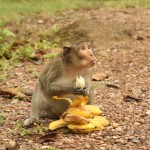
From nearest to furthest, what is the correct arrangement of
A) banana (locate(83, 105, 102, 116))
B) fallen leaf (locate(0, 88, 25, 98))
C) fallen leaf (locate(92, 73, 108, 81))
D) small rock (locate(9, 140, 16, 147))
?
small rock (locate(9, 140, 16, 147)) → banana (locate(83, 105, 102, 116)) → fallen leaf (locate(0, 88, 25, 98)) → fallen leaf (locate(92, 73, 108, 81))

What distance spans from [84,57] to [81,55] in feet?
0.15

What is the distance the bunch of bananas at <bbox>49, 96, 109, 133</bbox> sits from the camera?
555 centimetres

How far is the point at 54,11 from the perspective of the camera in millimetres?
13945

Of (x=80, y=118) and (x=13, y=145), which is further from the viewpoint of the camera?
(x=80, y=118)

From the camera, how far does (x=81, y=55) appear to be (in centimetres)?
539

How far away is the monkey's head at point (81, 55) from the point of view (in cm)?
532

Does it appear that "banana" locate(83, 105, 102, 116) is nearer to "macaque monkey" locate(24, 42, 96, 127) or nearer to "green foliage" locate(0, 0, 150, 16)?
"macaque monkey" locate(24, 42, 96, 127)

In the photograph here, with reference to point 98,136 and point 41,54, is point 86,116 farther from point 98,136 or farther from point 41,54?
point 41,54

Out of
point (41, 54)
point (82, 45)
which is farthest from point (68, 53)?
point (41, 54)

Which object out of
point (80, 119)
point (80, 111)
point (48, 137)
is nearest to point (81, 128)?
point (80, 119)

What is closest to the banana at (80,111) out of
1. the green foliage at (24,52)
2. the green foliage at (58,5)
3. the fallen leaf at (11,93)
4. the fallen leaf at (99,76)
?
the fallen leaf at (11,93)

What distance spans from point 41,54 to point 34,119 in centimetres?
379

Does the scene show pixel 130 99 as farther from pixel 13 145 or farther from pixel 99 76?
pixel 13 145

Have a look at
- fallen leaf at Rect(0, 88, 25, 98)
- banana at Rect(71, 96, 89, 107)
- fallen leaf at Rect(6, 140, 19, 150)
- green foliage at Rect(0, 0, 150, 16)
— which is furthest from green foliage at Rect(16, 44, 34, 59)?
green foliage at Rect(0, 0, 150, 16)
